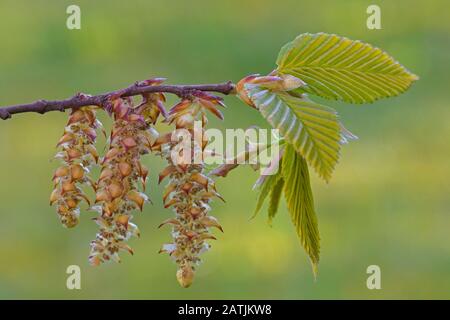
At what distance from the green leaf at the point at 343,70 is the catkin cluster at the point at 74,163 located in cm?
21

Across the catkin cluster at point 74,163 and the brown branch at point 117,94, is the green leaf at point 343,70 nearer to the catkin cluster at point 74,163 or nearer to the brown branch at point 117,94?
the brown branch at point 117,94

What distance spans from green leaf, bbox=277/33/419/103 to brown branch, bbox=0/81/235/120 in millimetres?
77

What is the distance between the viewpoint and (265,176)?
0.94 metres

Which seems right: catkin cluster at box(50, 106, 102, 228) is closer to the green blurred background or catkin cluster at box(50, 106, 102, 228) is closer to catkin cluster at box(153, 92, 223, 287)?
catkin cluster at box(153, 92, 223, 287)

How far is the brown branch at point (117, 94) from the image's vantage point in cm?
85

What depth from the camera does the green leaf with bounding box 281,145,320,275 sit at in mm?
894

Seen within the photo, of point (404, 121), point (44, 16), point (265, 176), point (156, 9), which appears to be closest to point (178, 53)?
point (156, 9)

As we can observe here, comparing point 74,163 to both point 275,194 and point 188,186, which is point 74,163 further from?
point 275,194

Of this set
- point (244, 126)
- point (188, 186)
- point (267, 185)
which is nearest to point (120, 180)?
point (188, 186)

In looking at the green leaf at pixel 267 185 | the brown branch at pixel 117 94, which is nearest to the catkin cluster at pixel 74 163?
the brown branch at pixel 117 94

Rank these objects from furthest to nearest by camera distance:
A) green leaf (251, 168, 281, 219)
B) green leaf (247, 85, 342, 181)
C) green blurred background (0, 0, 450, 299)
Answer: green blurred background (0, 0, 450, 299), green leaf (251, 168, 281, 219), green leaf (247, 85, 342, 181)

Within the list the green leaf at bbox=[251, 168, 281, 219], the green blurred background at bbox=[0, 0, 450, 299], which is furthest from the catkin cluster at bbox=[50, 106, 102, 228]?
the green blurred background at bbox=[0, 0, 450, 299]

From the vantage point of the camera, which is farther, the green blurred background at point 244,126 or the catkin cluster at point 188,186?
the green blurred background at point 244,126

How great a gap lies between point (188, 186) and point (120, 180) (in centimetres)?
7
